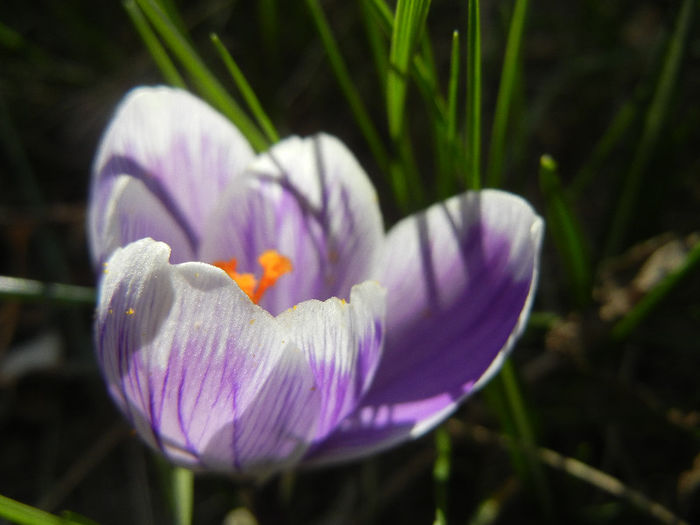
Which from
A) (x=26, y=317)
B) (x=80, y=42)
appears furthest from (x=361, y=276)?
(x=80, y=42)

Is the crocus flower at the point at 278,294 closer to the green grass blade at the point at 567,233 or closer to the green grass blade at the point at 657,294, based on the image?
the green grass blade at the point at 567,233

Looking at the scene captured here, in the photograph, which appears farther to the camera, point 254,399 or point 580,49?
point 580,49

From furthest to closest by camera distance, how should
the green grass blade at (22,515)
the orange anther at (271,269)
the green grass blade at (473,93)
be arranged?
the orange anther at (271,269), the green grass blade at (473,93), the green grass blade at (22,515)

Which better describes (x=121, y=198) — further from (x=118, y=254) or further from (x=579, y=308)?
(x=579, y=308)

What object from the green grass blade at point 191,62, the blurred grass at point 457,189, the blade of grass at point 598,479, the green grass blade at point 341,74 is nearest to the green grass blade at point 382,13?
the blurred grass at point 457,189

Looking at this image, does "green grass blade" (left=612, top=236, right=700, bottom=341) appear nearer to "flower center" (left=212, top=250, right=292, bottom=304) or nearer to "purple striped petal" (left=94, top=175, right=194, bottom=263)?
"flower center" (left=212, top=250, right=292, bottom=304)

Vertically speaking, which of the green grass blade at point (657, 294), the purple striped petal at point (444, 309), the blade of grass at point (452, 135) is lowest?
the green grass blade at point (657, 294)

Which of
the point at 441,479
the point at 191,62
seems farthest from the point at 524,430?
the point at 191,62
